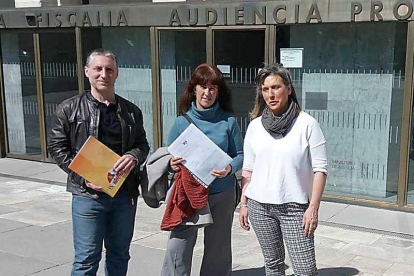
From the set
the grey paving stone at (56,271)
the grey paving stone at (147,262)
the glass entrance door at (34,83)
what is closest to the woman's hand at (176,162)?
the grey paving stone at (147,262)

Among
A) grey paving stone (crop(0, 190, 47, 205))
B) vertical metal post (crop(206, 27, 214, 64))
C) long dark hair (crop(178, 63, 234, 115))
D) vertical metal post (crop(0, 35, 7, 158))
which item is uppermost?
vertical metal post (crop(206, 27, 214, 64))

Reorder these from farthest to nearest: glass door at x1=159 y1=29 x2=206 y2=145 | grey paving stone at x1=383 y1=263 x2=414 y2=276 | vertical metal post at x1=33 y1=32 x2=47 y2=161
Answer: vertical metal post at x1=33 y1=32 x2=47 y2=161 → glass door at x1=159 y1=29 x2=206 y2=145 → grey paving stone at x1=383 y1=263 x2=414 y2=276

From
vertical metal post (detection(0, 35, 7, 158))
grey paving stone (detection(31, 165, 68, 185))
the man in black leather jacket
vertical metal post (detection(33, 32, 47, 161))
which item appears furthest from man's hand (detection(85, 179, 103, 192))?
vertical metal post (detection(0, 35, 7, 158))

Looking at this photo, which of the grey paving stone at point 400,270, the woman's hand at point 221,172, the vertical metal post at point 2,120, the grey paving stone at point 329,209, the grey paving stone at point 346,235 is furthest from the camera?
the vertical metal post at point 2,120

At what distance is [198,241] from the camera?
18.1 ft

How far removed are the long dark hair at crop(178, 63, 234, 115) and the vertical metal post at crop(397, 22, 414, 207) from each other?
10.5 feet

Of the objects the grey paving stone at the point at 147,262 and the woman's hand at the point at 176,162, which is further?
the grey paving stone at the point at 147,262

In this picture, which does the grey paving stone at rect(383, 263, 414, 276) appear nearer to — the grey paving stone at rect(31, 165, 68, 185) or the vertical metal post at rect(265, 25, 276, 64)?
the vertical metal post at rect(265, 25, 276, 64)

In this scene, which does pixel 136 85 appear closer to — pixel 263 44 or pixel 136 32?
→ pixel 136 32

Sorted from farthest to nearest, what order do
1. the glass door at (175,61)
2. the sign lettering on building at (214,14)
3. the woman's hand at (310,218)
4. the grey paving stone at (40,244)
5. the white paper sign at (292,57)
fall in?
the glass door at (175,61) < the white paper sign at (292,57) < the sign lettering on building at (214,14) < the grey paving stone at (40,244) < the woman's hand at (310,218)

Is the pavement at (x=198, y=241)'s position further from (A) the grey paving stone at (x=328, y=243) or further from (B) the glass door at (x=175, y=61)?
(B) the glass door at (x=175, y=61)

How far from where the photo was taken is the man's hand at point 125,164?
340 centimetres

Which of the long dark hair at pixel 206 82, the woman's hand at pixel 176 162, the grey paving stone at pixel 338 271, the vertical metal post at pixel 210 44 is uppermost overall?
the vertical metal post at pixel 210 44

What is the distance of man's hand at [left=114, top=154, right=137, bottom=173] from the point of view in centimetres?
340
